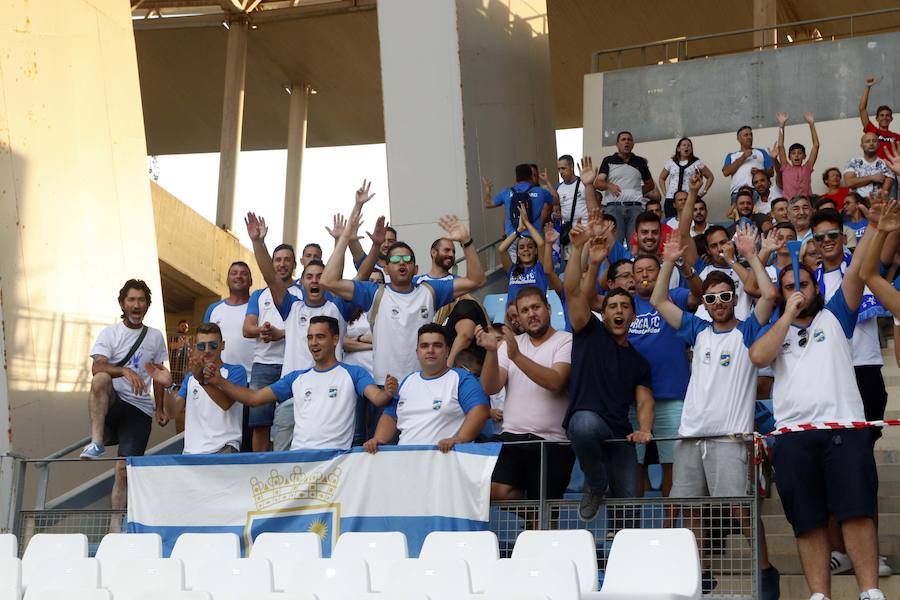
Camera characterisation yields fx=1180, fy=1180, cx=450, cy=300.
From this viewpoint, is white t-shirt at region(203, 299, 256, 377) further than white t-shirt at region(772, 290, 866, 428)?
Yes

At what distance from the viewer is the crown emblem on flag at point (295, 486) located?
7352 millimetres

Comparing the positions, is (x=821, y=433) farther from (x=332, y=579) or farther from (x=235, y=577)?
(x=235, y=577)

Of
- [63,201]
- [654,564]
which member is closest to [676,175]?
[63,201]

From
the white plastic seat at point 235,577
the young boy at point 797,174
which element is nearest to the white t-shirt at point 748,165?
the young boy at point 797,174

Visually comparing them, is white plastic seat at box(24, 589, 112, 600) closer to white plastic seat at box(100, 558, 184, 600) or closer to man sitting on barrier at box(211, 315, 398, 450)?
white plastic seat at box(100, 558, 184, 600)

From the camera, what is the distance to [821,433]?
5926 mm

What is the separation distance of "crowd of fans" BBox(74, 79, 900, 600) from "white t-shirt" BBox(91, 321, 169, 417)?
2 cm

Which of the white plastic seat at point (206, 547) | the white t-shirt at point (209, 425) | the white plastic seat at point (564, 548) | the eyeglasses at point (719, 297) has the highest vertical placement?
the eyeglasses at point (719, 297)

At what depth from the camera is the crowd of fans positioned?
6027mm

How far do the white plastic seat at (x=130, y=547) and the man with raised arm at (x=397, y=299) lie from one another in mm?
1969

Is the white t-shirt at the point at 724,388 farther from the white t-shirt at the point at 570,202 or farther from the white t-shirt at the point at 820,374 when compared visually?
the white t-shirt at the point at 570,202

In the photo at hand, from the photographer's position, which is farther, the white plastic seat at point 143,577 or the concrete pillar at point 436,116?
the concrete pillar at point 436,116

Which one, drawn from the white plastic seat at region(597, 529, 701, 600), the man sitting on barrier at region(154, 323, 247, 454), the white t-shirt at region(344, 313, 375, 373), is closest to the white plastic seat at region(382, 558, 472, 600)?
the white plastic seat at region(597, 529, 701, 600)

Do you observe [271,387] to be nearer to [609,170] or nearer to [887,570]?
[887,570]
